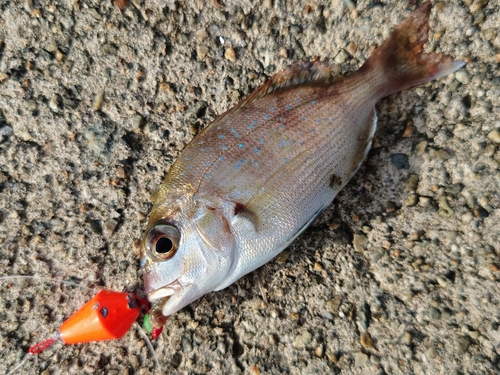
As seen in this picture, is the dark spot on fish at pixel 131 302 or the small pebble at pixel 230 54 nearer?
the dark spot on fish at pixel 131 302

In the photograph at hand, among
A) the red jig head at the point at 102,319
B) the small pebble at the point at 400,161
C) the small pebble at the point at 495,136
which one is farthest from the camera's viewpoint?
the small pebble at the point at 400,161

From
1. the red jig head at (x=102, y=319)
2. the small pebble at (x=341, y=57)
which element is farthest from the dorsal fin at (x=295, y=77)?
the red jig head at (x=102, y=319)

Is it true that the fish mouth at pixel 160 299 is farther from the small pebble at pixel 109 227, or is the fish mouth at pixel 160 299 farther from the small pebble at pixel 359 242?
the small pebble at pixel 359 242

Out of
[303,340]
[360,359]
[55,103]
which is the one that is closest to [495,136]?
[360,359]

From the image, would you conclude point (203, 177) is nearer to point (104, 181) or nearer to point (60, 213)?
point (104, 181)

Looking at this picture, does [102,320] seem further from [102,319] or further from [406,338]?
[406,338]

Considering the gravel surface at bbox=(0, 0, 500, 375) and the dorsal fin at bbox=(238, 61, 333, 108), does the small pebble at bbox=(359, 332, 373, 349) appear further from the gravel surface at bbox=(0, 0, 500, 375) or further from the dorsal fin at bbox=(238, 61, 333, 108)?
the dorsal fin at bbox=(238, 61, 333, 108)
